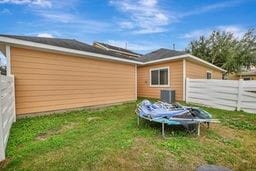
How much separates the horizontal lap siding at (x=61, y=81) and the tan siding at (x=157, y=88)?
3152 millimetres

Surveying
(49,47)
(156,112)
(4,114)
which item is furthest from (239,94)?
(4,114)

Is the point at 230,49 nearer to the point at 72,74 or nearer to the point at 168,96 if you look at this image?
the point at 168,96

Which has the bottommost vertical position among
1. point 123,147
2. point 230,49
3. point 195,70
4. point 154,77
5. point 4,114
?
point 123,147

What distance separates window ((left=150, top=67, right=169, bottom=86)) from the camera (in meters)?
11.9

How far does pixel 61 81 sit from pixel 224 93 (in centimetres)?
704

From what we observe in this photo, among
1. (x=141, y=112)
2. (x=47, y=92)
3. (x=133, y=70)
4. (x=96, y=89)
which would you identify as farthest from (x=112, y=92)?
(x=141, y=112)

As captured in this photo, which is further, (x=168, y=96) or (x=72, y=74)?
(x=168, y=96)

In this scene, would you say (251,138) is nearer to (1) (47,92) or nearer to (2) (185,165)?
(2) (185,165)

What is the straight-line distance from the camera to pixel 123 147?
12.1 feet

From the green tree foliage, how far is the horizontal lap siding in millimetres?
16345

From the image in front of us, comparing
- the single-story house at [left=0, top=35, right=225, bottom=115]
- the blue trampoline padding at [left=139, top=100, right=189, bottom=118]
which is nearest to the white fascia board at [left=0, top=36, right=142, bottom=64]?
the single-story house at [left=0, top=35, right=225, bottom=115]

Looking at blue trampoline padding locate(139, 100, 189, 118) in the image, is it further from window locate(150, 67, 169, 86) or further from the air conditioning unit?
window locate(150, 67, 169, 86)

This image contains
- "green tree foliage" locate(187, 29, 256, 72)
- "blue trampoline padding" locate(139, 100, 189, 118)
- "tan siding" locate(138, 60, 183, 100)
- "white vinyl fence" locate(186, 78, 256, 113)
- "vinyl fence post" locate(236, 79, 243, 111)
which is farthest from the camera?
"green tree foliage" locate(187, 29, 256, 72)

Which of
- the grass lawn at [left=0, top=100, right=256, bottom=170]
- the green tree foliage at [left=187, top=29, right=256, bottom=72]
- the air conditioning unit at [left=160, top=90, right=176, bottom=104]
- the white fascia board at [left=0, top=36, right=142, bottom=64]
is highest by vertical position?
the green tree foliage at [left=187, top=29, right=256, bottom=72]
